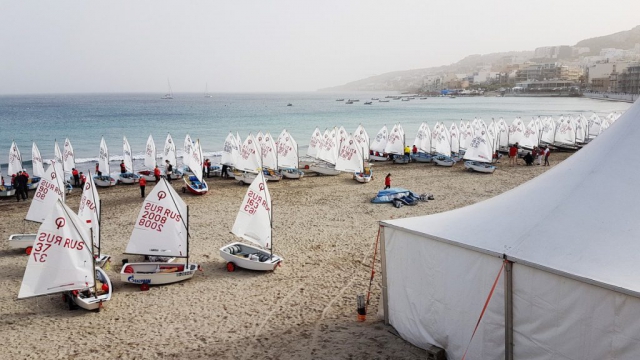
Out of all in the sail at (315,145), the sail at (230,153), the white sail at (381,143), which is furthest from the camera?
the white sail at (381,143)

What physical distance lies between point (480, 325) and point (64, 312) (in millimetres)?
9121

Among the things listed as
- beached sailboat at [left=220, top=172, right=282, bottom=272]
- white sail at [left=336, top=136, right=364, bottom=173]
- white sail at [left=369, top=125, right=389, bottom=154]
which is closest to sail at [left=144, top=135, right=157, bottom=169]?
white sail at [left=336, top=136, right=364, bottom=173]

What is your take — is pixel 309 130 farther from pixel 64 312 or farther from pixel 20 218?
pixel 64 312

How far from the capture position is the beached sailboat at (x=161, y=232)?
12.4 meters

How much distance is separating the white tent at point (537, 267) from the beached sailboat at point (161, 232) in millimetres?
6177

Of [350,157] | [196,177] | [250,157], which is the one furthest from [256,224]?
[350,157]

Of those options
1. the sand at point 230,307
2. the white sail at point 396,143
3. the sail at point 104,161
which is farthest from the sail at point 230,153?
the white sail at point 396,143

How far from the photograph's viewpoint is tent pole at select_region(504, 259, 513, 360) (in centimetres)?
663

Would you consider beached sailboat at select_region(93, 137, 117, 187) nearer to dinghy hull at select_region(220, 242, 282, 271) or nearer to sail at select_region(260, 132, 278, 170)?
sail at select_region(260, 132, 278, 170)

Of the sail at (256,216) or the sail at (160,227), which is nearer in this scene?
the sail at (160,227)

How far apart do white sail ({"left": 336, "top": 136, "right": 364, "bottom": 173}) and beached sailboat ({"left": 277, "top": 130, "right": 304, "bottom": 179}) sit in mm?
2635

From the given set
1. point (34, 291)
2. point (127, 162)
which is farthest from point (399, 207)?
point (127, 162)

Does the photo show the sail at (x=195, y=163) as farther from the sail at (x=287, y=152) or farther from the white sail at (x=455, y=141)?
the white sail at (x=455, y=141)

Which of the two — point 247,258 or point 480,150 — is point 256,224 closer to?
point 247,258
